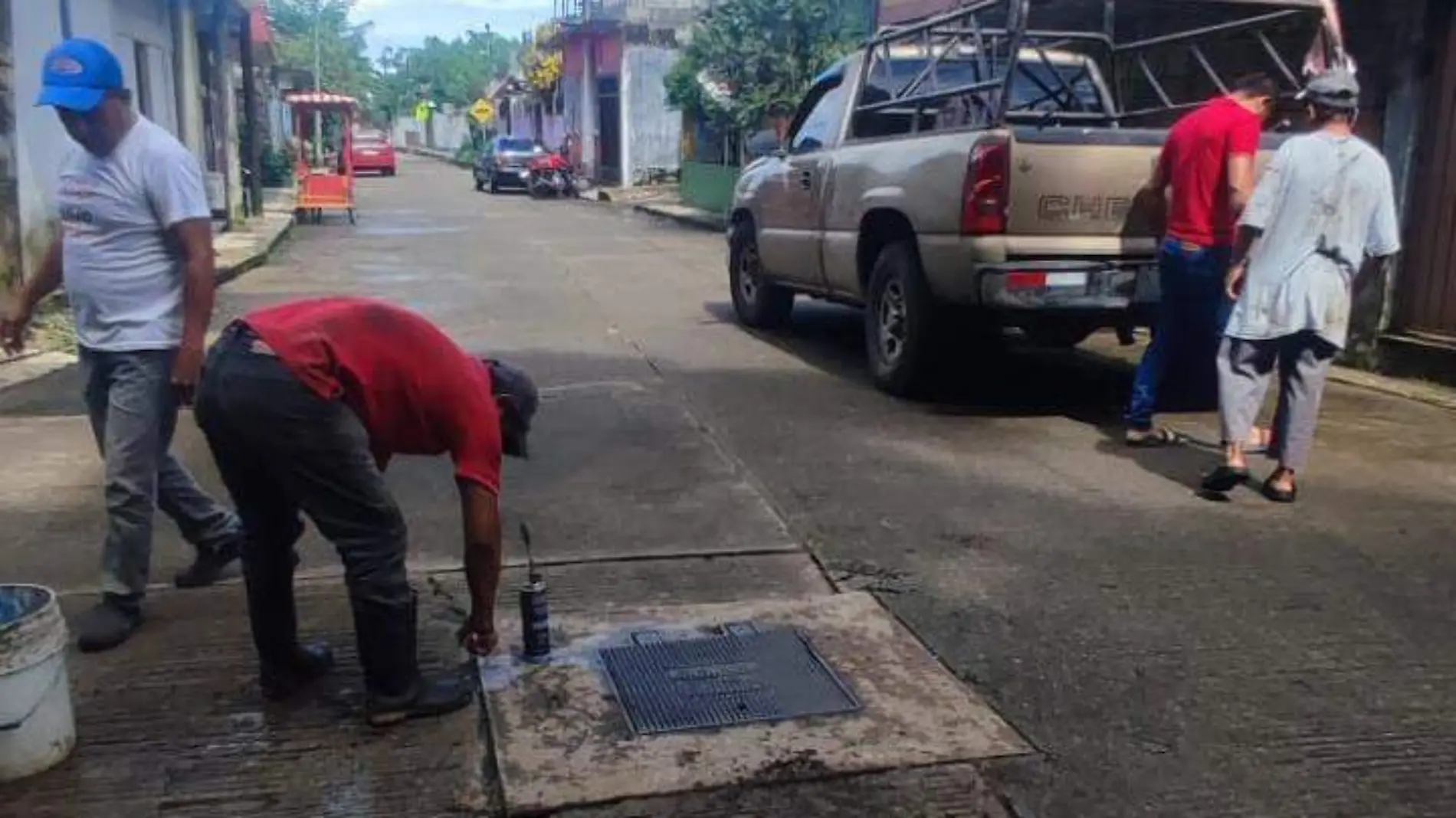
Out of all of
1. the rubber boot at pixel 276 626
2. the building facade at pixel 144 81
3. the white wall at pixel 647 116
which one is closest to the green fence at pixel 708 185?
the white wall at pixel 647 116

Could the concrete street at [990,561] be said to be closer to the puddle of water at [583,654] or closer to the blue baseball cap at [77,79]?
the puddle of water at [583,654]

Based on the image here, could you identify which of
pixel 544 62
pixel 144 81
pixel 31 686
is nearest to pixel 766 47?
pixel 144 81

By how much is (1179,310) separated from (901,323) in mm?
→ 1656

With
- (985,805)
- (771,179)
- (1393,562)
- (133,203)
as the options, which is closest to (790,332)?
(771,179)

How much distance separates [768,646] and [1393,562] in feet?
7.92

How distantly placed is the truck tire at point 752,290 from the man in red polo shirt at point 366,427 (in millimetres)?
6559

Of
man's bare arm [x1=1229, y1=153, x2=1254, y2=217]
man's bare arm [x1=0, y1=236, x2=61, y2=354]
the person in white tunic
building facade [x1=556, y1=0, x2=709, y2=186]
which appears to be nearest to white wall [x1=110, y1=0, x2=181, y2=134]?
man's bare arm [x1=0, y1=236, x2=61, y2=354]

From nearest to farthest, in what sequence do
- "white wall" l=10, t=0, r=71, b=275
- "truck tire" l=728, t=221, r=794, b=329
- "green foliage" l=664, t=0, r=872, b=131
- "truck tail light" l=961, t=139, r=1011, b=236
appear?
1. "truck tail light" l=961, t=139, r=1011, b=236
2. "truck tire" l=728, t=221, r=794, b=329
3. "white wall" l=10, t=0, r=71, b=275
4. "green foliage" l=664, t=0, r=872, b=131

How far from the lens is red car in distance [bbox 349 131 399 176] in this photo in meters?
42.9

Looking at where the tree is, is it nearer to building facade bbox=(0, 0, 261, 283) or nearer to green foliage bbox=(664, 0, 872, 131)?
building facade bbox=(0, 0, 261, 283)

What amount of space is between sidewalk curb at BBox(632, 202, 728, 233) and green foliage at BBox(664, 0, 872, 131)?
1684 mm

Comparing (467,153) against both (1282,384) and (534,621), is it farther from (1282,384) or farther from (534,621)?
(534,621)

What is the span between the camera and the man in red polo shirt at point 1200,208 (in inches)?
A: 233

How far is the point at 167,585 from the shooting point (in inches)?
178
